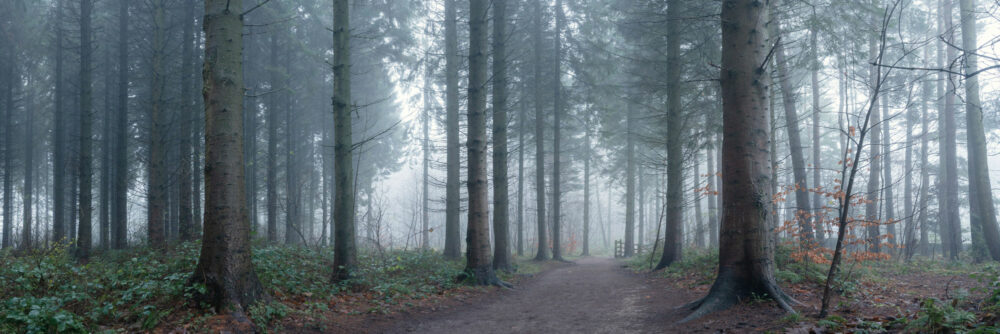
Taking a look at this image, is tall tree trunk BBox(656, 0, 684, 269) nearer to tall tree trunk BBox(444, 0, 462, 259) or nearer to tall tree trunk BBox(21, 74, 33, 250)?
tall tree trunk BBox(444, 0, 462, 259)

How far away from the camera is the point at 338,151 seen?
337 inches

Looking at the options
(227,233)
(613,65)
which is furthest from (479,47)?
(613,65)

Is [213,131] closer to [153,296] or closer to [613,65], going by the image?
[153,296]

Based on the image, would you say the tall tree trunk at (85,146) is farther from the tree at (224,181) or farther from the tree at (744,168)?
the tree at (744,168)

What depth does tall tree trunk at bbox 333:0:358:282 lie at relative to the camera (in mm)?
8547

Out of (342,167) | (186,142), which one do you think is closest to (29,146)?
(186,142)

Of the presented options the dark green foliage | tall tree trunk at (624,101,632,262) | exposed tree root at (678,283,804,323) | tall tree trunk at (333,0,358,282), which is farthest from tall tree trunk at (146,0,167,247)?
tall tree trunk at (624,101,632,262)

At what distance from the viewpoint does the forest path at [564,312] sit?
20.4 ft

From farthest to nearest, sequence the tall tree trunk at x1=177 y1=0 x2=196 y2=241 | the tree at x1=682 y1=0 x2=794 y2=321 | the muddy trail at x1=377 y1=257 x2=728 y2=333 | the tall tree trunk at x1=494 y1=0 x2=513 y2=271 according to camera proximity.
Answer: the tall tree trunk at x1=177 y1=0 x2=196 y2=241
the tall tree trunk at x1=494 y1=0 x2=513 y2=271
the muddy trail at x1=377 y1=257 x2=728 y2=333
the tree at x1=682 y1=0 x2=794 y2=321

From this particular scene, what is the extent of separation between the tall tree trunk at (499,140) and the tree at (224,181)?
7177mm

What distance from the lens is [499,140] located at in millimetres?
13086

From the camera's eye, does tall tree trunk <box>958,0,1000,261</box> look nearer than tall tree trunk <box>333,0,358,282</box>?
No

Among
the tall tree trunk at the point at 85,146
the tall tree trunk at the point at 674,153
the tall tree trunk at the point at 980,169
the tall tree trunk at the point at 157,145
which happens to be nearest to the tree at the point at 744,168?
the tall tree trunk at the point at 674,153

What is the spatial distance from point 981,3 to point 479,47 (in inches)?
621
